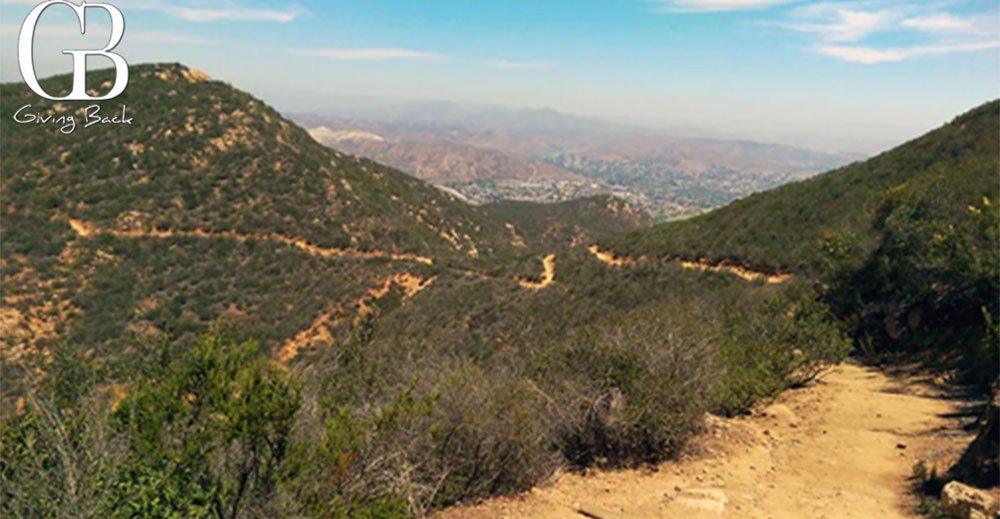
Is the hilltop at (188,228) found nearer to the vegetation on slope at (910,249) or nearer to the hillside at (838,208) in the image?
the hillside at (838,208)

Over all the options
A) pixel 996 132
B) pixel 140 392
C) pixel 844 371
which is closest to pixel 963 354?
pixel 844 371

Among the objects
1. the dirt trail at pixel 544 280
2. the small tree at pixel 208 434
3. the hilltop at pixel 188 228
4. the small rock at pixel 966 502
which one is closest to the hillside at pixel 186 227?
the hilltop at pixel 188 228

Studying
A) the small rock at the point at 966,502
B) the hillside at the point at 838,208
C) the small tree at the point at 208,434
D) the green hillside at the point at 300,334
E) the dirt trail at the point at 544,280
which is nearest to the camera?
the small tree at the point at 208,434

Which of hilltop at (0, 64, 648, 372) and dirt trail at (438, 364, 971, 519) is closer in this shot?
dirt trail at (438, 364, 971, 519)

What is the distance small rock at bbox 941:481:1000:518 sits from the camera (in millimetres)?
5113

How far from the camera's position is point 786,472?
7055 millimetres

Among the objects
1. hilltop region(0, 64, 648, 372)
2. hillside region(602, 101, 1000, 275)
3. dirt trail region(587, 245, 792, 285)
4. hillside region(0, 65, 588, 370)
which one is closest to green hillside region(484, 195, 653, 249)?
hillside region(0, 65, 588, 370)

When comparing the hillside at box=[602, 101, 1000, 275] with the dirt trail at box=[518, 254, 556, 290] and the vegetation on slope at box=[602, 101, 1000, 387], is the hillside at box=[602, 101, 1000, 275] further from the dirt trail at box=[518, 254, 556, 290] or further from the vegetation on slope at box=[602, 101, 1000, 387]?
the dirt trail at box=[518, 254, 556, 290]

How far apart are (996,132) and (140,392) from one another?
108ft

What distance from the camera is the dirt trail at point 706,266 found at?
22.2 meters

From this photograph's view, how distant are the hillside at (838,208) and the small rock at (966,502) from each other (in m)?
11.9

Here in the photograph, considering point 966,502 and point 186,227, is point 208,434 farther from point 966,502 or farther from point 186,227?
point 186,227

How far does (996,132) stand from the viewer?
2553cm

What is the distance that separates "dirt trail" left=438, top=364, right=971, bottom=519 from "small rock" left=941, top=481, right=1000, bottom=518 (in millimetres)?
489
